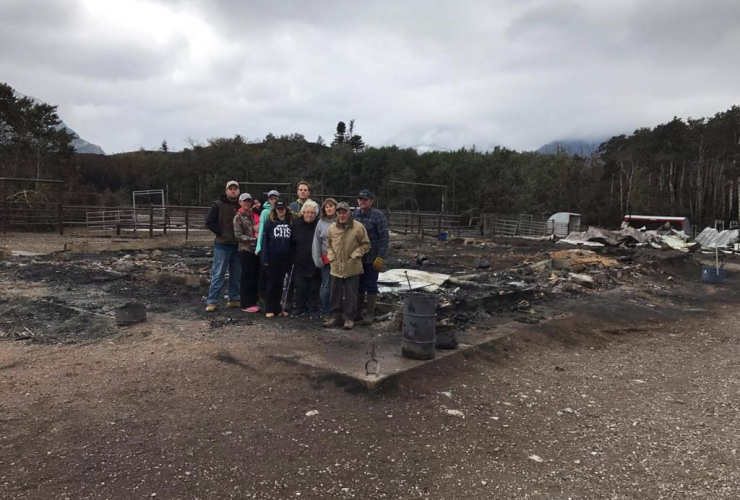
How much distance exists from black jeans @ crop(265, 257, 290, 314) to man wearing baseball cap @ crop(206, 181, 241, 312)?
69 centimetres

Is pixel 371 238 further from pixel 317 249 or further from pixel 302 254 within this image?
pixel 302 254

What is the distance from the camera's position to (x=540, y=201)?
4722 cm

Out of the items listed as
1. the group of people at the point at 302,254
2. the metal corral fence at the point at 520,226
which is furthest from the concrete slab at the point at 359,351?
the metal corral fence at the point at 520,226

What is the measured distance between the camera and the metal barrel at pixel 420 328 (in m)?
4.93

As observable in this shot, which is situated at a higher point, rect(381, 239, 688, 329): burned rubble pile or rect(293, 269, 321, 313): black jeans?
rect(293, 269, 321, 313): black jeans

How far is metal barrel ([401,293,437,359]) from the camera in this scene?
4934mm

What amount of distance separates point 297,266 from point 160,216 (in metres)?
21.7

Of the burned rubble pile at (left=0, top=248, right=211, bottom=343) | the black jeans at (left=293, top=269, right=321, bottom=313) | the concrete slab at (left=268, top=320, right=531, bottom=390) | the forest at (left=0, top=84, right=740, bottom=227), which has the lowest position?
the concrete slab at (left=268, top=320, right=531, bottom=390)

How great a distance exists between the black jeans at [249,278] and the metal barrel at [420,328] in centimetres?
268

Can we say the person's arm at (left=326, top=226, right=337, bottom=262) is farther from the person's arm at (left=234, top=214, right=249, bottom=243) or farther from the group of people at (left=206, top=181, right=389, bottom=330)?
the person's arm at (left=234, top=214, right=249, bottom=243)

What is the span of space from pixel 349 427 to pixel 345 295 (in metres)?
2.71

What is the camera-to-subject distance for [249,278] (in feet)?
22.8

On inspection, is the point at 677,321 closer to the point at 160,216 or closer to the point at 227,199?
the point at 227,199

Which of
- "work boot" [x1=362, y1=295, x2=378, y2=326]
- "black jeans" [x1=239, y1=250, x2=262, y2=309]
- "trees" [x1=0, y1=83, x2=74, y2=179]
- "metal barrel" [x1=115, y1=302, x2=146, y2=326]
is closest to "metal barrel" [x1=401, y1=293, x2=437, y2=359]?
"work boot" [x1=362, y1=295, x2=378, y2=326]
